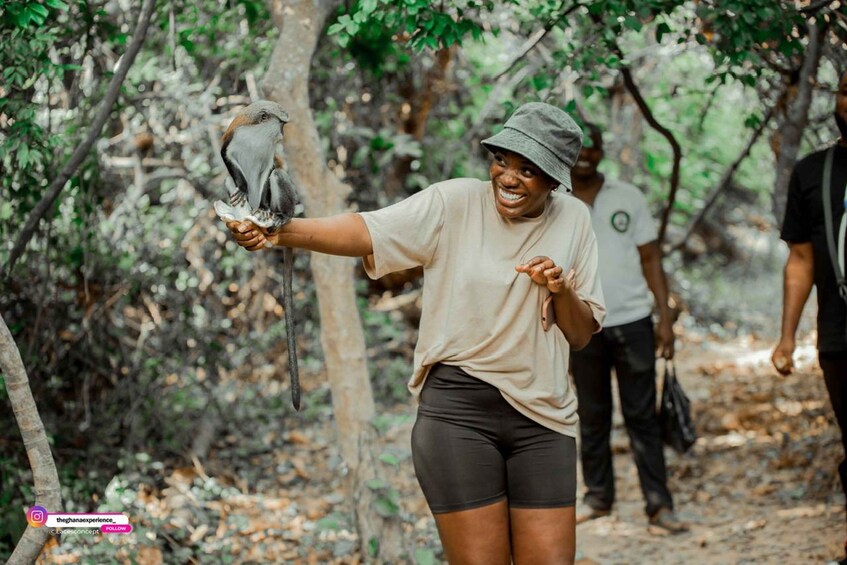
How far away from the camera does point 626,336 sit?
4.52m

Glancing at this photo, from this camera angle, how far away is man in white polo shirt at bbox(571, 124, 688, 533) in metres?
4.50

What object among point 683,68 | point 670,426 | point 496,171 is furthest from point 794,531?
point 683,68

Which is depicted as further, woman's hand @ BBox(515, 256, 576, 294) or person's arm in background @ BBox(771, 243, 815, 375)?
person's arm in background @ BBox(771, 243, 815, 375)

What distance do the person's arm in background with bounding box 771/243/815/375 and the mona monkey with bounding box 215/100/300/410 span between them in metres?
2.40

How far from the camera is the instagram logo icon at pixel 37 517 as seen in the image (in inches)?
107

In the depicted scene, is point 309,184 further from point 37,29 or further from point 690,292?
point 690,292

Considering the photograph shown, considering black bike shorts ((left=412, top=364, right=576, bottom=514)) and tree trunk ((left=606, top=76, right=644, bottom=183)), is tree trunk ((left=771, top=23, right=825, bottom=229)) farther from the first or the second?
black bike shorts ((left=412, top=364, right=576, bottom=514))

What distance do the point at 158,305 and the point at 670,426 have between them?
3188 millimetres

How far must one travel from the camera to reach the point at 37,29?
376 centimetres

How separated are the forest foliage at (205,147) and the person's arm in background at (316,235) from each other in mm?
1274

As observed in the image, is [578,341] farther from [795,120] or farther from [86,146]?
[795,120]

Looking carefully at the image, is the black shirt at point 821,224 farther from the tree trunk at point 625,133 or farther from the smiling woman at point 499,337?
the tree trunk at point 625,133

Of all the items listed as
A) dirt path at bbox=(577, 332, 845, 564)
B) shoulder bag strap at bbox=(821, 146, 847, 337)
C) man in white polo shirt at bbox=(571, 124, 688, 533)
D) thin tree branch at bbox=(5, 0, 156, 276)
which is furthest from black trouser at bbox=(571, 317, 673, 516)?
thin tree branch at bbox=(5, 0, 156, 276)

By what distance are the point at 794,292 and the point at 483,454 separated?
184 cm
